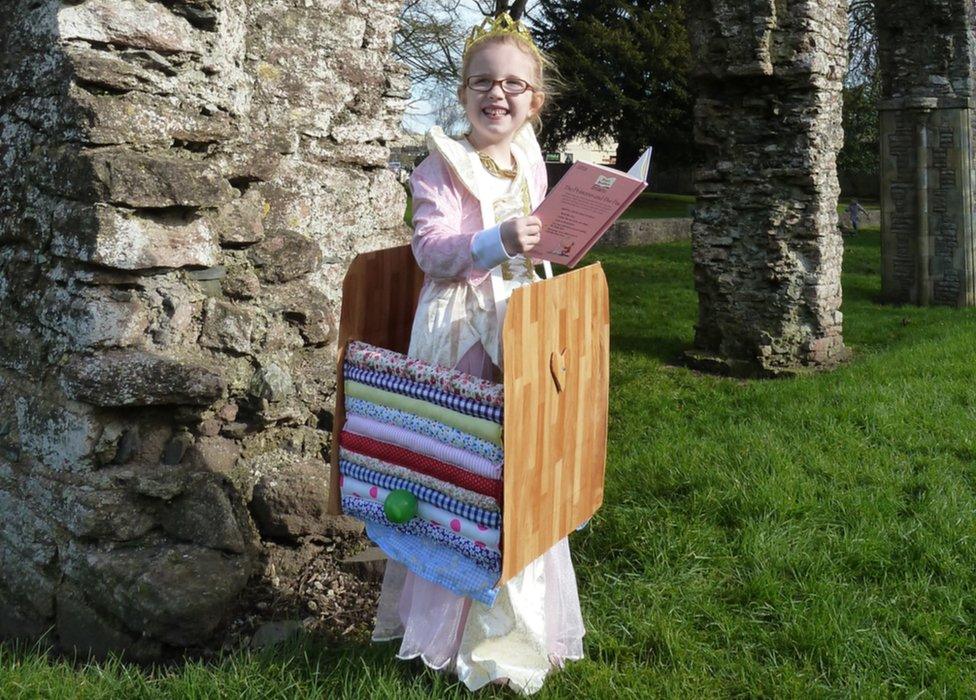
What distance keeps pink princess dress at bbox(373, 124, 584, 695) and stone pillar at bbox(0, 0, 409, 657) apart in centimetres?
78

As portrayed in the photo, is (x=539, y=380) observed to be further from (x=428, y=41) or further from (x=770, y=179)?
(x=428, y=41)

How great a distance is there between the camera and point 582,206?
228 cm

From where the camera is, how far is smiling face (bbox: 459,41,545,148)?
253 cm

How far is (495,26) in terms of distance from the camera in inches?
102

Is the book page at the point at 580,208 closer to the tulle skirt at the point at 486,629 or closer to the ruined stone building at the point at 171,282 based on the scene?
the tulle skirt at the point at 486,629

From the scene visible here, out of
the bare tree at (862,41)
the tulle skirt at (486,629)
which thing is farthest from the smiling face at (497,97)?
the bare tree at (862,41)

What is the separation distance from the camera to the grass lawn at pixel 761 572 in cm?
271

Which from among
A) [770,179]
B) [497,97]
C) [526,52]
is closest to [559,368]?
[497,97]

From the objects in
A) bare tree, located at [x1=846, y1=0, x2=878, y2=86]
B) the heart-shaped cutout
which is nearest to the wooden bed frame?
the heart-shaped cutout

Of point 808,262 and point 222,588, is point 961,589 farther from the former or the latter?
point 808,262

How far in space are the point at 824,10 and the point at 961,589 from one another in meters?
5.58

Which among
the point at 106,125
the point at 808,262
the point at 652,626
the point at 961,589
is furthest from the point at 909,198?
the point at 106,125

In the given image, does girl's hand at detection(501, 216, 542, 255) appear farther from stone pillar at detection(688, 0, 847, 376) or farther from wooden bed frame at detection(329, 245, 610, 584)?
stone pillar at detection(688, 0, 847, 376)

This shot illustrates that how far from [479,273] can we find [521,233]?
0.28 metres
